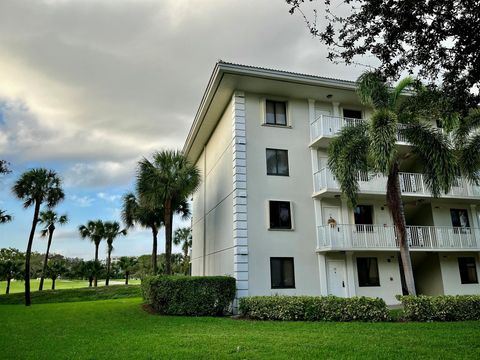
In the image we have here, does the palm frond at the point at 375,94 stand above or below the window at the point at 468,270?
above

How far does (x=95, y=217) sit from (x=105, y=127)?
81.1 feet

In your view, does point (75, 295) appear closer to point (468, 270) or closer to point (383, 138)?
point (383, 138)

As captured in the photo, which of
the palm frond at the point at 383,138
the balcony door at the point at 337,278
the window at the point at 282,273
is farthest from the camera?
the balcony door at the point at 337,278

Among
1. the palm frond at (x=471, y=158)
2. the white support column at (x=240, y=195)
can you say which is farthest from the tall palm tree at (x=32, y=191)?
the palm frond at (x=471, y=158)

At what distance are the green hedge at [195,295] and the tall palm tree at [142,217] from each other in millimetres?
12614

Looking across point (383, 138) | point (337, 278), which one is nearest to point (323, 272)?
point (337, 278)

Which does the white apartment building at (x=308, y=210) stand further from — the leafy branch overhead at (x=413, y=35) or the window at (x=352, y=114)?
the leafy branch overhead at (x=413, y=35)

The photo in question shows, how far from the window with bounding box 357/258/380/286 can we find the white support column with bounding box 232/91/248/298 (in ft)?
18.1

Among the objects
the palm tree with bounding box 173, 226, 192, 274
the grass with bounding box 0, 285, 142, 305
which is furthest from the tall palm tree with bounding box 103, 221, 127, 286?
the palm tree with bounding box 173, 226, 192, 274

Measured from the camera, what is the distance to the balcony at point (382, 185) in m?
17.2

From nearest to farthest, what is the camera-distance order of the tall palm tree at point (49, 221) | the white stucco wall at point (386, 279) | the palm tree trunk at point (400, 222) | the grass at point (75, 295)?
the palm tree trunk at point (400, 222) < the white stucco wall at point (386, 279) < the grass at point (75, 295) < the tall palm tree at point (49, 221)

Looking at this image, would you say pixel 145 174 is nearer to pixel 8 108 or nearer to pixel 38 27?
pixel 8 108

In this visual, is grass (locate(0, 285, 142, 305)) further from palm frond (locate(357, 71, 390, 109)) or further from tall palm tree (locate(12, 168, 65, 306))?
palm frond (locate(357, 71, 390, 109))

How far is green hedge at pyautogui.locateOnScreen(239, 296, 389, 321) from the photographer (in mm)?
12625
